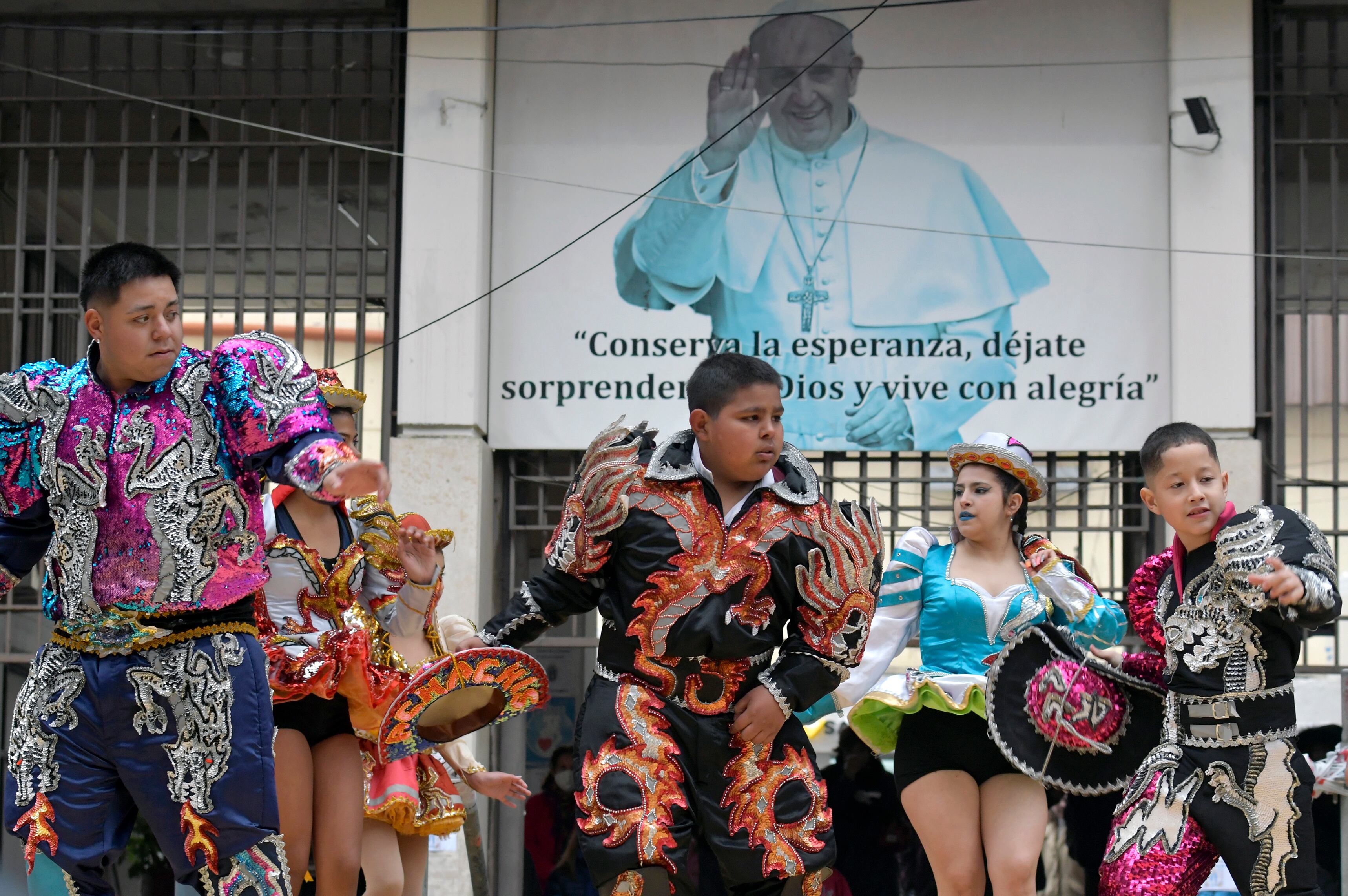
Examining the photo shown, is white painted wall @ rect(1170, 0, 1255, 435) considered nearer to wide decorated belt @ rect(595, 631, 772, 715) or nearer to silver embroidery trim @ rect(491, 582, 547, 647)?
wide decorated belt @ rect(595, 631, 772, 715)

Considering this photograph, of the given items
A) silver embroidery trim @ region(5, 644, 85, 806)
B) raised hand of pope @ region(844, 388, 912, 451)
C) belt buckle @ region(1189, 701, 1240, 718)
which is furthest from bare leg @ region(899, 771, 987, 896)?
raised hand of pope @ region(844, 388, 912, 451)

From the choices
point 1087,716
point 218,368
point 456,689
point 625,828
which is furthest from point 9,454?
point 1087,716

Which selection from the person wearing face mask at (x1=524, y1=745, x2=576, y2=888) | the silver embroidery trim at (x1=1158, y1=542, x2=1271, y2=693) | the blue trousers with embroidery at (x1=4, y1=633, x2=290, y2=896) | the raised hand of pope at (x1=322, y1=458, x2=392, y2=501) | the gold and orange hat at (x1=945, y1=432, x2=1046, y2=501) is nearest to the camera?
the raised hand of pope at (x1=322, y1=458, x2=392, y2=501)

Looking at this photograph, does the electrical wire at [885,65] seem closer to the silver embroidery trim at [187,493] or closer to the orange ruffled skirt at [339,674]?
the orange ruffled skirt at [339,674]

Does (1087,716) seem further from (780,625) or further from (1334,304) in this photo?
(1334,304)

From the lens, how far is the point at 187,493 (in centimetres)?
364

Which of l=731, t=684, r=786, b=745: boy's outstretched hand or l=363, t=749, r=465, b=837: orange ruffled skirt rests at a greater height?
l=731, t=684, r=786, b=745: boy's outstretched hand

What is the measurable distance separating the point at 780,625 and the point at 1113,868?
129cm

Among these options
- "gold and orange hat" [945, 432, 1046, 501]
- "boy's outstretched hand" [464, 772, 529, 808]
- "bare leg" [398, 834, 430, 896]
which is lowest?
"bare leg" [398, 834, 430, 896]

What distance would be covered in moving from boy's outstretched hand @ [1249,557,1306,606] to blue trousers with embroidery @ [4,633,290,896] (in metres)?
2.71

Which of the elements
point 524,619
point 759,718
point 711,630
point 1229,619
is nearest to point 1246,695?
point 1229,619

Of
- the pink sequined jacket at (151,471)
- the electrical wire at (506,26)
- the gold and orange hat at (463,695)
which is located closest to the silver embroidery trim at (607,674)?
the gold and orange hat at (463,695)

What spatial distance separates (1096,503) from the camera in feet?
30.3

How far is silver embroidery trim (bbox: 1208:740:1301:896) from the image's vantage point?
13.9 ft
